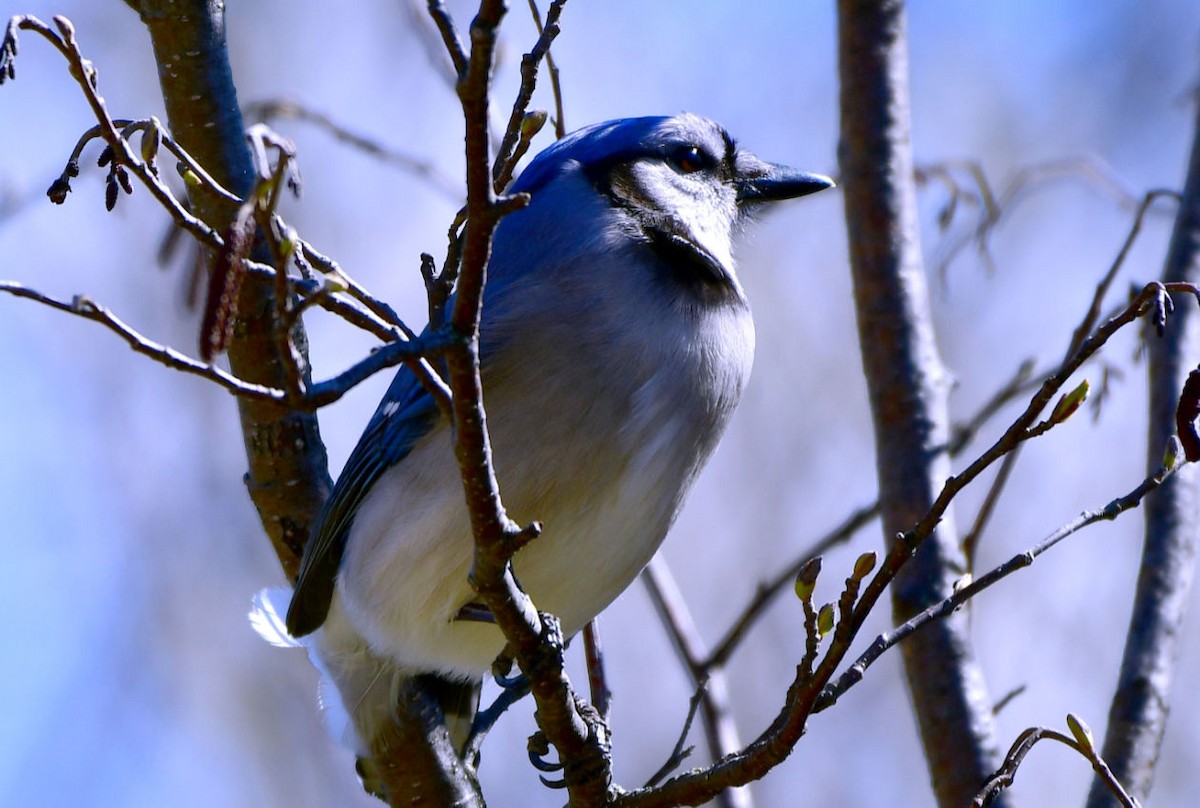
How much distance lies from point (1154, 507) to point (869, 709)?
425 centimetres

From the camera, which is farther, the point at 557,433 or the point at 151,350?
the point at 557,433

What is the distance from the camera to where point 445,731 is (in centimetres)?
299

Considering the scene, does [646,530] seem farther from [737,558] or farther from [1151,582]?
[737,558]

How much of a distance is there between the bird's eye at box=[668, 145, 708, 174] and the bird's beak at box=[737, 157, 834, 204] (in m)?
0.15

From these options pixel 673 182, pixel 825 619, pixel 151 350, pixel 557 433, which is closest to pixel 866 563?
pixel 825 619

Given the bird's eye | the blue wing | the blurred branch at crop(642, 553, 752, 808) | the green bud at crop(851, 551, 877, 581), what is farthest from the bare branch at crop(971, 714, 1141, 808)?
the bird's eye

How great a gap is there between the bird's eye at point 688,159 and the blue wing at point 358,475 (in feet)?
2.75

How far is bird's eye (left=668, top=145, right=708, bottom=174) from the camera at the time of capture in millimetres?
3152

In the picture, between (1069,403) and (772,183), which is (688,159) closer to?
(772,183)

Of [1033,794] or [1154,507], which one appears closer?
[1154,507]

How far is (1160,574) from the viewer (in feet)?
9.10

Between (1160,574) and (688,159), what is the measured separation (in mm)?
1423

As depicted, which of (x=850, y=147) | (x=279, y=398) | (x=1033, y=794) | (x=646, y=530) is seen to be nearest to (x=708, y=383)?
(x=646, y=530)

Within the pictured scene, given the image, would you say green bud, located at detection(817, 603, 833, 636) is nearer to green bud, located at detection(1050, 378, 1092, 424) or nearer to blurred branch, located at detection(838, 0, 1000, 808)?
green bud, located at detection(1050, 378, 1092, 424)
